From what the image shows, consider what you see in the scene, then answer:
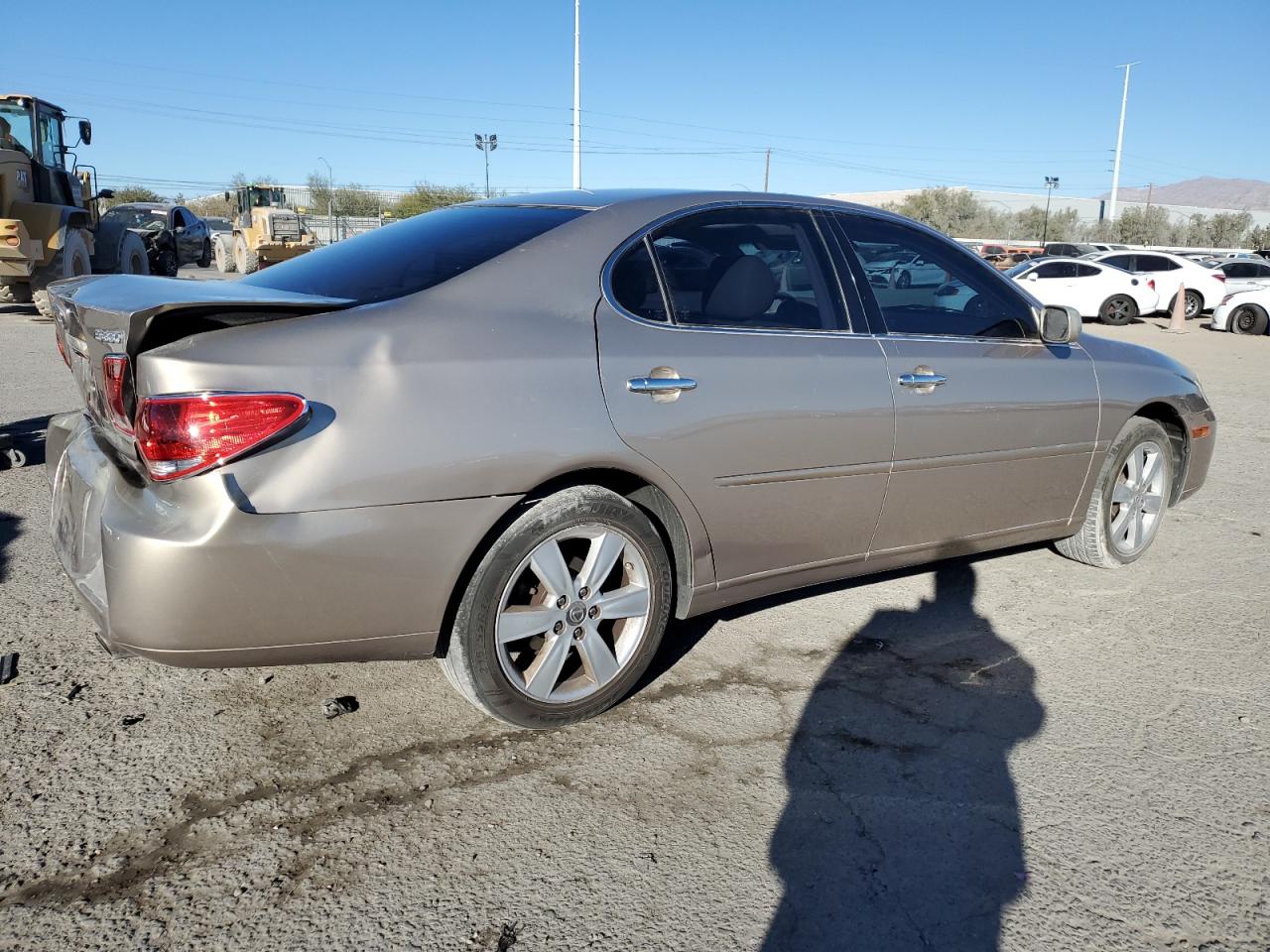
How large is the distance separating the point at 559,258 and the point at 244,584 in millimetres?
1317

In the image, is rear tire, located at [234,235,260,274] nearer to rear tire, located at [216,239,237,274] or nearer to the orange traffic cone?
rear tire, located at [216,239,237,274]

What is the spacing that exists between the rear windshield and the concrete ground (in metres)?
→ 1.33

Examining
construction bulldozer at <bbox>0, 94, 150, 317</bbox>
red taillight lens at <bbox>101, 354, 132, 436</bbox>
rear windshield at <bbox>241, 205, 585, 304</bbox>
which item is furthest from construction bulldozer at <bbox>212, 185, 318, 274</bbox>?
red taillight lens at <bbox>101, 354, 132, 436</bbox>

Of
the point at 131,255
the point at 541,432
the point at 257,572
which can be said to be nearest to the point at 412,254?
the point at 541,432

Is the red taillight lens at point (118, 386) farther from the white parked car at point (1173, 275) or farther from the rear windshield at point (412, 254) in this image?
the white parked car at point (1173, 275)

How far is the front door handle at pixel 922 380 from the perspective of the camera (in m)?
3.69

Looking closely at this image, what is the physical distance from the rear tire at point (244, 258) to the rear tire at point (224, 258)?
→ 35 cm

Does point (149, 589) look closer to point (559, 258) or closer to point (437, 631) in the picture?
point (437, 631)

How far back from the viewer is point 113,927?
86.2 inches

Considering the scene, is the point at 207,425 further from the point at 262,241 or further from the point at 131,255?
the point at 262,241

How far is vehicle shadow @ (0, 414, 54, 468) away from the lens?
6136 millimetres

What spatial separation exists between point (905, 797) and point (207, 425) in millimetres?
2108

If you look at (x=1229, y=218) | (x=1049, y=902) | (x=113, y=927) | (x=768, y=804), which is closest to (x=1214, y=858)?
(x=1049, y=902)

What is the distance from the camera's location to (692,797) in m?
2.79
